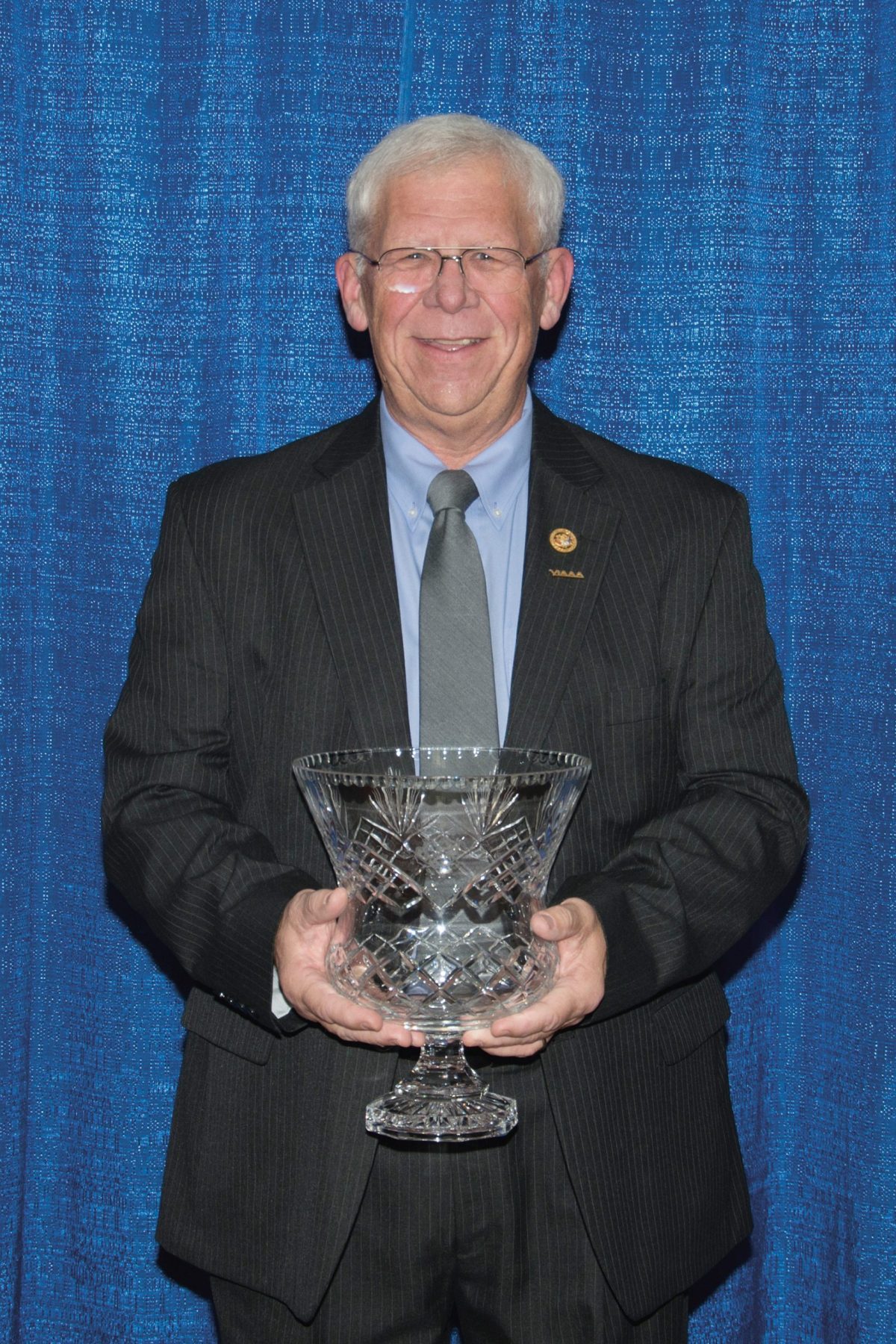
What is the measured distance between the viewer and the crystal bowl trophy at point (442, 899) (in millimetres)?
1376

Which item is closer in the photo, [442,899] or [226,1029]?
[442,899]

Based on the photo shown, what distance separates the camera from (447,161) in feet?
6.20

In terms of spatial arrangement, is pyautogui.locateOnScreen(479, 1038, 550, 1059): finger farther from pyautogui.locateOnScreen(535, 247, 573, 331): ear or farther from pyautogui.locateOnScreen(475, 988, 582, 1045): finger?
pyautogui.locateOnScreen(535, 247, 573, 331): ear

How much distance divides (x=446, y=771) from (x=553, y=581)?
0.36m

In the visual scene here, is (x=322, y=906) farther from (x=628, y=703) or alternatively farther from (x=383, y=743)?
(x=628, y=703)

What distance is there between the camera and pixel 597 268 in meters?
2.38

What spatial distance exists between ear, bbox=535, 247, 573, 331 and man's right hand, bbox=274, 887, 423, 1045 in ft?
2.92

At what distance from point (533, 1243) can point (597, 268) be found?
1.44 m

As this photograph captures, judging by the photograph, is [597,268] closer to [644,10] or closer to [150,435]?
[644,10]

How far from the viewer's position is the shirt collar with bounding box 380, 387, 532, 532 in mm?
1887

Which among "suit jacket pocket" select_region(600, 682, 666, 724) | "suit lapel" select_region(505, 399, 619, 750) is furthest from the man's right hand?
"suit jacket pocket" select_region(600, 682, 666, 724)

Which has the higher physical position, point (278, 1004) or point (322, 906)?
point (322, 906)

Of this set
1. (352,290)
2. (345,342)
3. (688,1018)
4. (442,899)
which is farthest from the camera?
(345,342)

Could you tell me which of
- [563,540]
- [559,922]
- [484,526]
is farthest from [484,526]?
[559,922]
